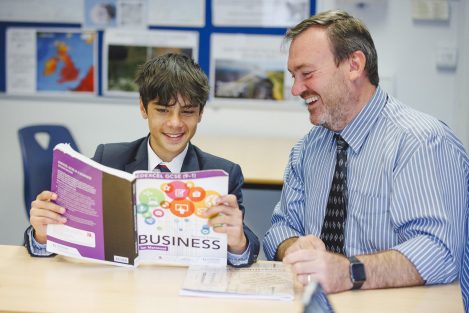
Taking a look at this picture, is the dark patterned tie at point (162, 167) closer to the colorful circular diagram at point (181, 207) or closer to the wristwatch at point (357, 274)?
the colorful circular diagram at point (181, 207)

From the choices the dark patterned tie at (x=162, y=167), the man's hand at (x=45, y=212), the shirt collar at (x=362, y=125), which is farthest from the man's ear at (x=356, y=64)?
the man's hand at (x=45, y=212)

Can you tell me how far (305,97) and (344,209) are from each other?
0.36 meters

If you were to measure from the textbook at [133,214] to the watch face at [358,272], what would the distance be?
32 cm

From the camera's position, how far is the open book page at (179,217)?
153 centimetres

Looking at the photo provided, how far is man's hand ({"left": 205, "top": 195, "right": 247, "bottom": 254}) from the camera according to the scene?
154 centimetres

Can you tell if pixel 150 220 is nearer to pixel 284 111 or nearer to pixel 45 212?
pixel 45 212

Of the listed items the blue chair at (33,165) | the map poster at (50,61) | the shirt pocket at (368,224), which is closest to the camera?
the shirt pocket at (368,224)

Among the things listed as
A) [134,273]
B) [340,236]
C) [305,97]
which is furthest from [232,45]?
[134,273]

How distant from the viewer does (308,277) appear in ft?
4.82

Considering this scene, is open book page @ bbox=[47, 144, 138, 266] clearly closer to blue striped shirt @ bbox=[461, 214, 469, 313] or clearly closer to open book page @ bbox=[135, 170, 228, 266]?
open book page @ bbox=[135, 170, 228, 266]

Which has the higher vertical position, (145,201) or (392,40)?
(392,40)

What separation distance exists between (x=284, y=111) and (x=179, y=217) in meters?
2.23

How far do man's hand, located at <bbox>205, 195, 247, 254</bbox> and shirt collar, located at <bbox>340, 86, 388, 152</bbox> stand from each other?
0.46 metres

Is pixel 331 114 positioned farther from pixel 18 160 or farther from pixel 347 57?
pixel 18 160
